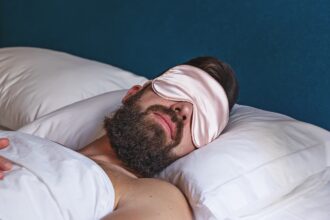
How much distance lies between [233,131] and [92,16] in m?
0.95

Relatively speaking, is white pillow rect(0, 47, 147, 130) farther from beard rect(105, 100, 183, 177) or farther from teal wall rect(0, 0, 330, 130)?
beard rect(105, 100, 183, 177)

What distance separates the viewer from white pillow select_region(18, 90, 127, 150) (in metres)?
1.45

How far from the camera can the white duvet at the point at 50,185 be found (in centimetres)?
91

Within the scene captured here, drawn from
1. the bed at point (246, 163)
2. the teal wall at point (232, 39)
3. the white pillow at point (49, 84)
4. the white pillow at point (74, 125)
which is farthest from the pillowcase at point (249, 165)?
the white pillow at point (49, 84)

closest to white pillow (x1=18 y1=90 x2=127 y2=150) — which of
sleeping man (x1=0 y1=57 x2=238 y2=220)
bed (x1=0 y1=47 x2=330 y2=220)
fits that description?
bed (x1=0 y1=47 x2=330 y2=220)

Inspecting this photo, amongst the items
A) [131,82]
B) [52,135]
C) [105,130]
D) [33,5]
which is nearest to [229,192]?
[105,130]

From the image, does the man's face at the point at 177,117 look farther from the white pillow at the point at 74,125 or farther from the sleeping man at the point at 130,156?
the white pillow at the point at 74,125

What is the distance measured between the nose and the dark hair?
112 mm

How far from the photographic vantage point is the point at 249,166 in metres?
1.09

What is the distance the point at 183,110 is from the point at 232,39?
350 millimetres

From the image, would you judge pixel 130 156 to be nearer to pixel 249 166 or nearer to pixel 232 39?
pixel 249 166

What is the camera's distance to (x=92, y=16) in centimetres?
196

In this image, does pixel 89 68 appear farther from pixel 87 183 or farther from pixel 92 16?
pixel 87 183

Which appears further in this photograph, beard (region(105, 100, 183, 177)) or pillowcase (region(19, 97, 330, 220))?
beard (region(105, 100, 183, 177))
